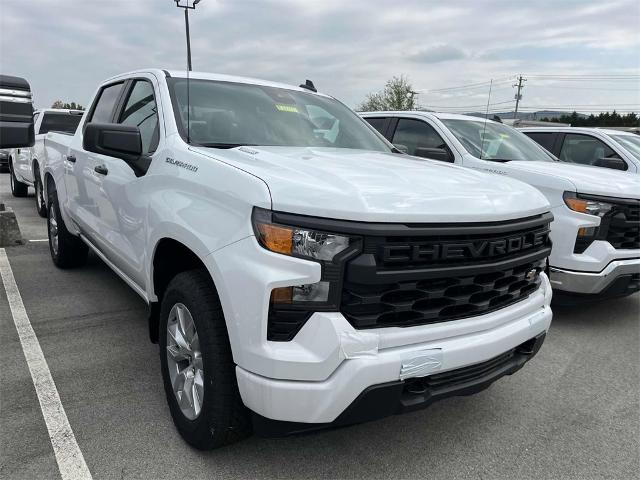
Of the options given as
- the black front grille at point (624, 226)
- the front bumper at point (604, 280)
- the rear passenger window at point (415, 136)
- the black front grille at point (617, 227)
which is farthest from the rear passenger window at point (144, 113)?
the black front grille at point (624, 226)

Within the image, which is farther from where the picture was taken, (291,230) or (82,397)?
(82,397)

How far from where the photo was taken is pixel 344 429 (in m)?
2.68

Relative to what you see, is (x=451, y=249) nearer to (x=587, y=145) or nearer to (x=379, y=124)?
(x=379, y=124)

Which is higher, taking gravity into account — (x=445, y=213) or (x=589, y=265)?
(x=445, y=213)

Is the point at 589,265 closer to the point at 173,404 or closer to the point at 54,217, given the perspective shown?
the point at 173,404

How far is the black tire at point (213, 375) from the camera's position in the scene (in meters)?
2.08

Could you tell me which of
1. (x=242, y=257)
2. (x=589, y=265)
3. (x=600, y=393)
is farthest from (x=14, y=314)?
(x=589, y=265)

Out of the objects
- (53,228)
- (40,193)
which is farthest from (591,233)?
(40,193)

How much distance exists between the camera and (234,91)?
3402 millimetres

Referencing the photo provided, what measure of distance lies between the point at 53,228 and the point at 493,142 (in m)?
4.98

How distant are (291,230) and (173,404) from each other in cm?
126

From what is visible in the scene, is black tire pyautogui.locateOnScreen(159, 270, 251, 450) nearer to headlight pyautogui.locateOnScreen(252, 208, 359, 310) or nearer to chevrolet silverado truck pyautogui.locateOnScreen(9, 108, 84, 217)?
headlight pyautogui.locateOnScreen(252, 208, 359, 310)

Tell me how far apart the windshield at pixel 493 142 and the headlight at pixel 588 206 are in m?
1.44

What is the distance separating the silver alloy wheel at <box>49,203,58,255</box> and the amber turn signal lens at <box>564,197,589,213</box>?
16.0ft
